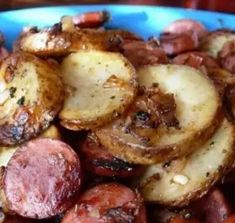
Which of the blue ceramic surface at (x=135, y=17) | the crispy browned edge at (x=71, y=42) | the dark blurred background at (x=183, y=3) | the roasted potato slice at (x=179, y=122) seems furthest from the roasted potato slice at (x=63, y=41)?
the dark blurred background at (x=183, y=3)

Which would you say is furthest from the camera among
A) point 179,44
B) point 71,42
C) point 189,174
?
point 179,44

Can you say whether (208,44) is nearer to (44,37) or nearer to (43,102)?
(44,37)

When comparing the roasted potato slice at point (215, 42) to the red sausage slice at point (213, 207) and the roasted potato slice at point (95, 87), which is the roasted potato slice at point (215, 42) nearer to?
the roasted potato slice at point (95, 87)

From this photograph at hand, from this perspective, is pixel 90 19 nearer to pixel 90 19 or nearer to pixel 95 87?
pixel 90 19

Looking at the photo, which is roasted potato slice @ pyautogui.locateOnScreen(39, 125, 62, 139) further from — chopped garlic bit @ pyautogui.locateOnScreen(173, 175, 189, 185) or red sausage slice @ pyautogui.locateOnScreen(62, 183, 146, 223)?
chopped garlic bit @ pyautogui.locateOnScreen(173, 175, 189, 185)

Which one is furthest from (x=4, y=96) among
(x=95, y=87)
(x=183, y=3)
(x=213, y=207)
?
(x=183, y=3)

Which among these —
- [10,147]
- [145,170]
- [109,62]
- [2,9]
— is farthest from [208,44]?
[2,9]

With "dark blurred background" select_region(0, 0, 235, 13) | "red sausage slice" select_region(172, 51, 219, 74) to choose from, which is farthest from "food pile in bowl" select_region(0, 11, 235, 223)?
"dark blurred background" select_region(0, 0, 235, 13)
